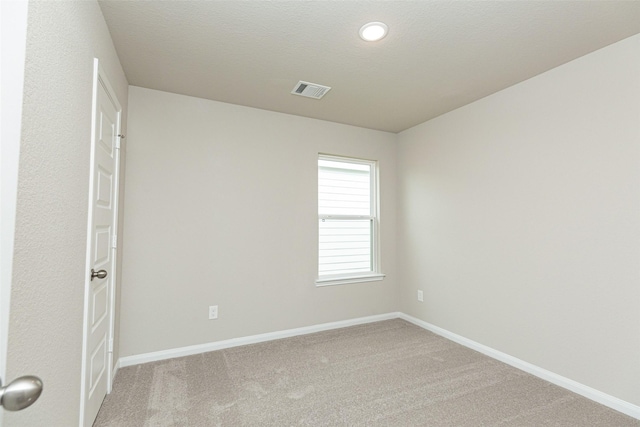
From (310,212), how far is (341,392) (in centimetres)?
190

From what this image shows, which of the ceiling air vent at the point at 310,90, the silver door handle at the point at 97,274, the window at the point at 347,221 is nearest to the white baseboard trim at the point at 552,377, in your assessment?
the window at the point at 347,221

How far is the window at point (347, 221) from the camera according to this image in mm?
3723

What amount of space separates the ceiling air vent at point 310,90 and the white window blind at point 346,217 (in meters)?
0.94

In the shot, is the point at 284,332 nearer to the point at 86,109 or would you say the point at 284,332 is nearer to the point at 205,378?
the point at 205,378

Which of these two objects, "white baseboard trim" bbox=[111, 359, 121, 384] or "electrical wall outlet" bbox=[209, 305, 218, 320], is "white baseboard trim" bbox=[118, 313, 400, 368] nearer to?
"white baseboard trim" bbox=[111, 359, 121, 384]

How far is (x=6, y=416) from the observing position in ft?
2.50

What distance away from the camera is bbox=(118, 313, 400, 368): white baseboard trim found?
2.69 m

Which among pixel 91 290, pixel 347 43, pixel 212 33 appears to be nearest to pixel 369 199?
pixel 347 43

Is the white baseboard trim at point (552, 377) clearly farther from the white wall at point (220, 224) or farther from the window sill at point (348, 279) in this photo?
the white wall at point (220, 224)

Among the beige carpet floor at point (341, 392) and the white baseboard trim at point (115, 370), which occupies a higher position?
the white baseboard trim at point (115, 370)

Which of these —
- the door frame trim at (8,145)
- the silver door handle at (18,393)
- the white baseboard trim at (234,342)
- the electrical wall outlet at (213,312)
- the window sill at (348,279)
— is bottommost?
the white baseboard trim at (234,342)

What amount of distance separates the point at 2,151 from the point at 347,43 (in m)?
2.01

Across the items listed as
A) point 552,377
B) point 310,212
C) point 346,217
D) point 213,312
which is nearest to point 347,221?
point 346,217

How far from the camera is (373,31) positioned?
1987 mm
